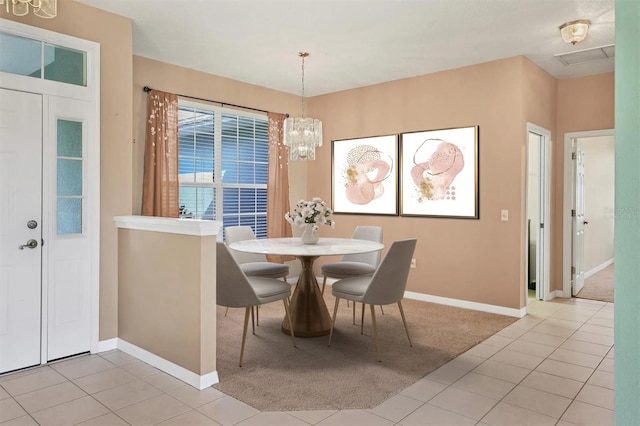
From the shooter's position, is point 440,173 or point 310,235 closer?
point 310,235

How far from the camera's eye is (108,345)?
3.47 meters

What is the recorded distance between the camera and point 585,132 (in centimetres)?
516

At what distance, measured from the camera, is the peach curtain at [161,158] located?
4457 mm

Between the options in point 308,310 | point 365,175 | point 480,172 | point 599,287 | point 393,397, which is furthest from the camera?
point 599,287

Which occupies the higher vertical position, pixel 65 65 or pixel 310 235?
pixel 65 65

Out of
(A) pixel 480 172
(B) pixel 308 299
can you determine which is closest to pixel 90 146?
(B) pixel 308 299

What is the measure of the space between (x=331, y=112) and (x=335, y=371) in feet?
13.0

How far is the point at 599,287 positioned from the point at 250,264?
4813 mm

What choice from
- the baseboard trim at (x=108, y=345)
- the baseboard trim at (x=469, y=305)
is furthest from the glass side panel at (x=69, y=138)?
the baseboard trim at (x=469, y=305)

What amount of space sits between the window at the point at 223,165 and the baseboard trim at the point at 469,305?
83.8 inches

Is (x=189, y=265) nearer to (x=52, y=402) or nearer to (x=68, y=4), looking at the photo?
(x=52, y=402)

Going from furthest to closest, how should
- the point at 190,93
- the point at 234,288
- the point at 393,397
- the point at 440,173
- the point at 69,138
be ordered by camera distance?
the point at 440,173
the point at 190,93
the point at 69,138
the point at 234,288
the point at 393,397

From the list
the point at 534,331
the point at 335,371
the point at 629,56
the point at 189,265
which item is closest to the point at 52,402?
the point at 189,265

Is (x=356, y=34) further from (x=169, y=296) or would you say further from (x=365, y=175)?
(x=169, y=296)
